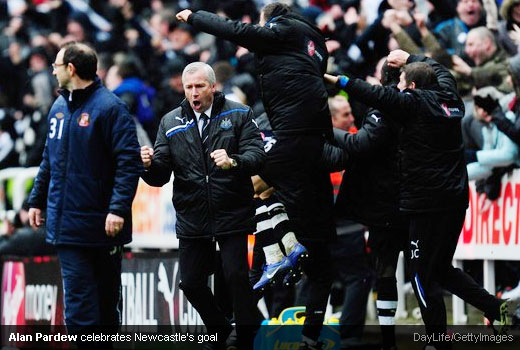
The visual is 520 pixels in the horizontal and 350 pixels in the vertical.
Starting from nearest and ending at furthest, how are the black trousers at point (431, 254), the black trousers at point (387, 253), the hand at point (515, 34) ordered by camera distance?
the black trousers at point (431, 254) < the black trousers at point (387, 253) < the hand at point (515, 34)

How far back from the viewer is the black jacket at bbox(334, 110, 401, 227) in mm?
11555

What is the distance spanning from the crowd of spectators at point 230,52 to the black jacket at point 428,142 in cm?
180

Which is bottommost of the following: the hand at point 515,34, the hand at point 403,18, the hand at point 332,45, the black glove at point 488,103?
the black glove at point 488,103

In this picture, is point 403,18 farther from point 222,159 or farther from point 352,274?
point 222,159

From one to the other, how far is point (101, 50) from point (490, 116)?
1019cm

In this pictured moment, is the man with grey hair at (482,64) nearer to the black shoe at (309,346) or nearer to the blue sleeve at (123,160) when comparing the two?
the black shoe at (309,346)

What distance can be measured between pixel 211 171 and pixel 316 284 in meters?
1.44

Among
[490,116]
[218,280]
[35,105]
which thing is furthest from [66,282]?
[35,105]

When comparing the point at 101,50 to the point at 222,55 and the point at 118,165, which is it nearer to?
the point at 222,55

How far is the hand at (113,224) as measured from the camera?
10336mm

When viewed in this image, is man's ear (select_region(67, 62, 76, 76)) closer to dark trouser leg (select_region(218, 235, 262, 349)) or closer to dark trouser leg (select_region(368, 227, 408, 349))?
dark trouser leg (select_region(218, 235, 262, 349))

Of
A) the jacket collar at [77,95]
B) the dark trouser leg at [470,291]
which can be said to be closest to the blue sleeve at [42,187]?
the jacket collar at [77,95]

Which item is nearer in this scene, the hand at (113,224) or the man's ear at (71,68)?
the hand at (113,224)

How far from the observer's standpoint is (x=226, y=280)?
11023 millimetres
